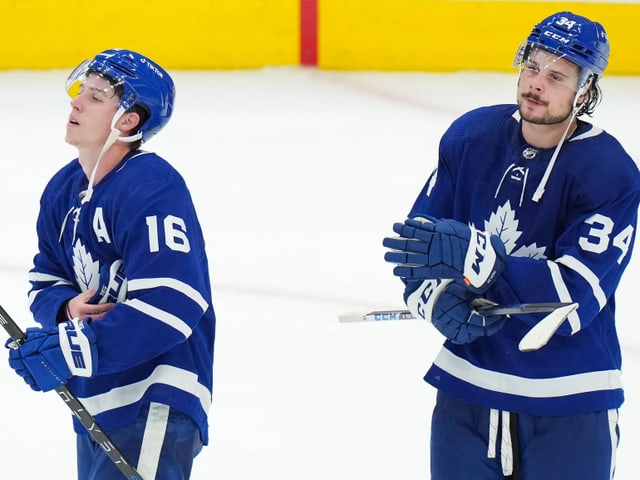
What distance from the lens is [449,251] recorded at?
208 cm

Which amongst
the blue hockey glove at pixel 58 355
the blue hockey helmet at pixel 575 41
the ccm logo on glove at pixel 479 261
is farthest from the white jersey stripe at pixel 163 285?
the blue hockey helmet at pixel 575 41

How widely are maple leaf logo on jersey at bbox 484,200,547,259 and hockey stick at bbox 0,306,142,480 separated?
0.73 meters

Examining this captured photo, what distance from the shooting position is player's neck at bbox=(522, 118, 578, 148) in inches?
85.7

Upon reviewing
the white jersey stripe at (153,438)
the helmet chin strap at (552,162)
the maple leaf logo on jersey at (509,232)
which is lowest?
the white jersey stripe at (153,438)

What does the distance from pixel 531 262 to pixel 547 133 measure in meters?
0.23

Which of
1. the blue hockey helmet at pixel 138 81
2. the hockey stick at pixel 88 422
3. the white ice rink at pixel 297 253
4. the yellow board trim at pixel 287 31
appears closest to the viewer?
the hockey stick at pixel 88 422

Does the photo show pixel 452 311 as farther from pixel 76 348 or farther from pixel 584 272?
pixel 76 348

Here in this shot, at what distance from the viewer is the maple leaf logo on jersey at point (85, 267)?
2.20m

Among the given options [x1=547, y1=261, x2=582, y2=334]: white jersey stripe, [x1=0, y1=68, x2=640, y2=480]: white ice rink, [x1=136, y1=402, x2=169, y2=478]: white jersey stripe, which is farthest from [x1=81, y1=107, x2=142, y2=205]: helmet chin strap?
[x1=0, y1=68, x2=640, y2=480]: white ice rink

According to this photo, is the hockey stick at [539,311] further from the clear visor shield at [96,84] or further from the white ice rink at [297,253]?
the white ice rink at [297,253]

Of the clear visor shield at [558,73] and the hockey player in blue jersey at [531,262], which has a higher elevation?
the clear visor shield at [558,73]

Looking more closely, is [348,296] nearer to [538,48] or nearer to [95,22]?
[538,48]

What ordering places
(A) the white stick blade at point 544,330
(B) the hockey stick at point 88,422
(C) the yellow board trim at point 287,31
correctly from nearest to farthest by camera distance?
(A) the white stick blade at point 544,330 < (B) the hockey stick at point 88,422 < (C) the yellow board trim at point 287,31

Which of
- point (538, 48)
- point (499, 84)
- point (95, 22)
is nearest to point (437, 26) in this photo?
point (499, 84)
